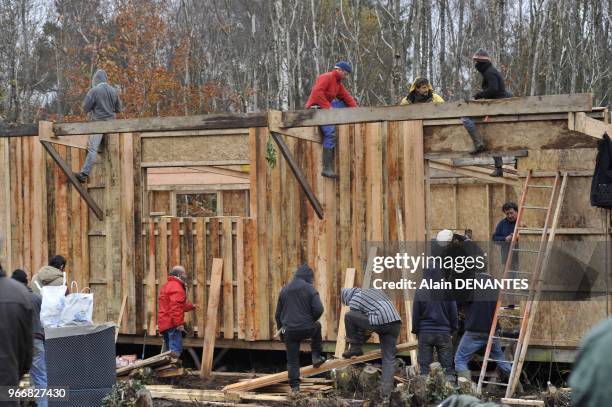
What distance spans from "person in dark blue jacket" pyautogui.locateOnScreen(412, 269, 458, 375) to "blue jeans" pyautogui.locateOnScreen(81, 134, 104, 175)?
20.3ft

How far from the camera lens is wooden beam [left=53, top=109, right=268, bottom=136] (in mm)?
15406

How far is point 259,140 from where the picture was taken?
50.4 ft

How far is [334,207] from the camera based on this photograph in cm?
1486

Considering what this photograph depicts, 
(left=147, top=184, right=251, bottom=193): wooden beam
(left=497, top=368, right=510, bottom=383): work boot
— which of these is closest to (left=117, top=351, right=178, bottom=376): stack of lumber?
(left=497, top=368, right=510, bottom=383): work boot

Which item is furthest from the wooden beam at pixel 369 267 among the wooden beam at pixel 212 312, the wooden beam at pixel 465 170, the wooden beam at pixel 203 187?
the wooden beam at pixel 203 187

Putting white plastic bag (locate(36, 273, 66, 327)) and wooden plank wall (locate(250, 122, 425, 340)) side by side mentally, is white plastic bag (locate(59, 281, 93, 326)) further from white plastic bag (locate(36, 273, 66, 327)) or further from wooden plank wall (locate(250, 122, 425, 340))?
wooden plank wall (locate(250, 122, 425, 340))

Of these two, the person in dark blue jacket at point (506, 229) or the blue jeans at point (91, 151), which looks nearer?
the person in dark blue jacket at point (506, 229)

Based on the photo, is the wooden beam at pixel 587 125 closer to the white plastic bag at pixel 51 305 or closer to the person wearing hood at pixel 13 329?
the white plastic bag at pixel 51 305

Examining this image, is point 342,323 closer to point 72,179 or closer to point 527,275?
point 527,275

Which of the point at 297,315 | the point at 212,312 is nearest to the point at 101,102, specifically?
the point at 212,312

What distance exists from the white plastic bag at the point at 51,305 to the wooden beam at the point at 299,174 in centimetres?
353

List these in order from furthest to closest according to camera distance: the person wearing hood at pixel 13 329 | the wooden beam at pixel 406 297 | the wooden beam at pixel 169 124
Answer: the wooden beam at pixel 169 124
the wooden beam at pixel 406 297
the person wearing hood at pixel 13 329

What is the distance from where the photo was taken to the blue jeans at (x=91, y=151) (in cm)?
1636

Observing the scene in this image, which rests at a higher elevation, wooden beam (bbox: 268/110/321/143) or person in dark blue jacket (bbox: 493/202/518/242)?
wooden beam (bbox: 268/110/321/143)
